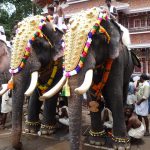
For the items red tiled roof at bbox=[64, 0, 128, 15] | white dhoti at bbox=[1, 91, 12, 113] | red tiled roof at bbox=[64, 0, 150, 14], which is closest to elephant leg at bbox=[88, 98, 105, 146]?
white dhoti at bbox=[1, 91, 12, 113]

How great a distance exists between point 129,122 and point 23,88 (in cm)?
189

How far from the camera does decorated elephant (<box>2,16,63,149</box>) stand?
5245mm

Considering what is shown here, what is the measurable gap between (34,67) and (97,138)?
5.09 ft

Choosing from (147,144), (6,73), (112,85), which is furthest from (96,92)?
(6,73)

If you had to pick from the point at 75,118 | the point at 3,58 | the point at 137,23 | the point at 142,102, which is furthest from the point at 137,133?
the point at 137,23

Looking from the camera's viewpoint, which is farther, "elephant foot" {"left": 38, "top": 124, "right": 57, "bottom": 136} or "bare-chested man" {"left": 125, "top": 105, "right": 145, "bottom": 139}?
"elephant foot" {"left": 38, "top": 124, "right": 57, "bottom": 136}

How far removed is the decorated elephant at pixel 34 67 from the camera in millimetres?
5245

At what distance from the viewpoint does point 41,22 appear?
593cm

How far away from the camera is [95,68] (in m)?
5.30

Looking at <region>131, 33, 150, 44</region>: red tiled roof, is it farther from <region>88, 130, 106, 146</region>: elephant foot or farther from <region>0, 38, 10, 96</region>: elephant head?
<region>88, 130, 106, 146</region>: elephant foot

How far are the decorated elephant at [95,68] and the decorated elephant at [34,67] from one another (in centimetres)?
68

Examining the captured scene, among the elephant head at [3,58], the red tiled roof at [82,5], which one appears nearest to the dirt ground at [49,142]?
the elephant head at [3,58]

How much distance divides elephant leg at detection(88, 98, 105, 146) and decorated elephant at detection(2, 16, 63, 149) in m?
0.89

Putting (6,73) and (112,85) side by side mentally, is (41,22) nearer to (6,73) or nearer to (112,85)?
(112,85)
